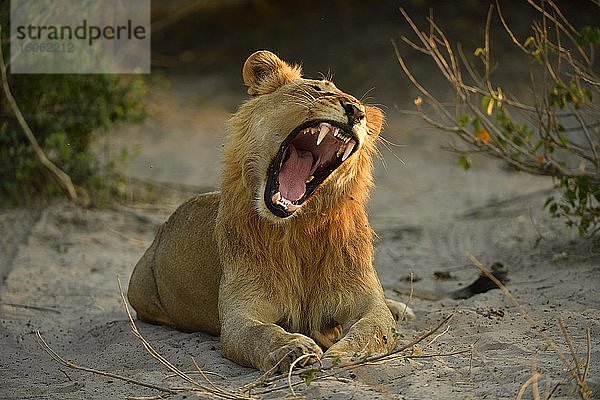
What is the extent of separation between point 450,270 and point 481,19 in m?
8.00

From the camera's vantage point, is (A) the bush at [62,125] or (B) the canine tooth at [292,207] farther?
(A) the bush at [62,125]

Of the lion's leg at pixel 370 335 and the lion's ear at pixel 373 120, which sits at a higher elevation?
the lion's ear at pixel 373 120

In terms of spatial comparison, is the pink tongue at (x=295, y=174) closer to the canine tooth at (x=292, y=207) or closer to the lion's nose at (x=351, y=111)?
the canine tooth at (x=292, y=207)

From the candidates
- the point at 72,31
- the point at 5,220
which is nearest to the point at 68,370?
the point at 5,220

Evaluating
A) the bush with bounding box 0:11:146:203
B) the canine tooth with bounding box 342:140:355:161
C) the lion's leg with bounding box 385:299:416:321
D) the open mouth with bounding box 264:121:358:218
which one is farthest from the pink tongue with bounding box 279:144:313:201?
the bush with bounding box 0:11:146:203

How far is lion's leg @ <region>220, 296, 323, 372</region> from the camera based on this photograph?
12.5 ft

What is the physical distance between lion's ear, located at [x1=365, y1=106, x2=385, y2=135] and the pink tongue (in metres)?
0.29

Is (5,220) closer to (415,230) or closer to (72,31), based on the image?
(72,31)

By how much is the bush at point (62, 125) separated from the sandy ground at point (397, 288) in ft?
0.93

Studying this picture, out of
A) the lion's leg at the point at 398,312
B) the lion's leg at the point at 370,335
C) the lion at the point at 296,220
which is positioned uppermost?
the lion at the point at 296,220

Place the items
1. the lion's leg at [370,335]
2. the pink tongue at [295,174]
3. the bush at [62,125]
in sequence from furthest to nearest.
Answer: the bush at [62,125], the pink tongue at [295,174], the lion's leg at [370,335]

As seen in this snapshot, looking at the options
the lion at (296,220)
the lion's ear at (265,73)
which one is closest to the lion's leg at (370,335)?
the lion at (296,220)

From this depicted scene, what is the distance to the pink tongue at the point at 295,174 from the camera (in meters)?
4.32

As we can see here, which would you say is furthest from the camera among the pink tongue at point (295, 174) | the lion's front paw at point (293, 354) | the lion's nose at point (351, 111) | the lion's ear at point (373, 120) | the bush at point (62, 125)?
the bush at point (62, 125)
